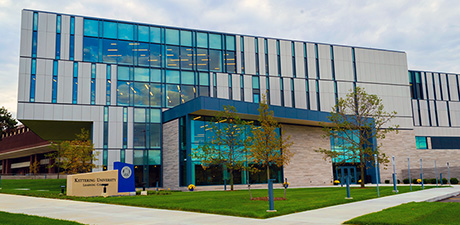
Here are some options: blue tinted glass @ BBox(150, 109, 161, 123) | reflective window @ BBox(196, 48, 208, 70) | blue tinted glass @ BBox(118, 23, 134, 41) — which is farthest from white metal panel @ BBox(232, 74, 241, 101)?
blue tinted glass @ BBox(118, 23, 134, 41)

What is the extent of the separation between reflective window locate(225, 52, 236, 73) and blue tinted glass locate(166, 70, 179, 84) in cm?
657

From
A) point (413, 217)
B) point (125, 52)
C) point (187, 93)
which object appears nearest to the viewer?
point (413, 217)

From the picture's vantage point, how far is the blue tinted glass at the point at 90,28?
44.3 m

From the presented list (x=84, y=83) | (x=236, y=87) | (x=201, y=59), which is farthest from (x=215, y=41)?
(x=84, y=83)

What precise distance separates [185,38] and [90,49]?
37.0 feet

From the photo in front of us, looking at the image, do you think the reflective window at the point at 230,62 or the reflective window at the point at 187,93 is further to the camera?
the reflective window at the point at 230,62

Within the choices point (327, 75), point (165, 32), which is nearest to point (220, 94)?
Result: point (165, 32)

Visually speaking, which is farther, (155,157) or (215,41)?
(215,41)

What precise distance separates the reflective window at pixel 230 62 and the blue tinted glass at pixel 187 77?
473cm

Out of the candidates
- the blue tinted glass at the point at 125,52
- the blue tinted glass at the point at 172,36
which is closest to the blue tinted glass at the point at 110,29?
the blue tinted glass at the point at 125,52

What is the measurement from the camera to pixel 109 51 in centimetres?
4525

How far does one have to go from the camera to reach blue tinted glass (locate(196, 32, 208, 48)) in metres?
48.8

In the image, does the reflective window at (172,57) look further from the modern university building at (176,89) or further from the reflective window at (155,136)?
the reflective window at (155,136)

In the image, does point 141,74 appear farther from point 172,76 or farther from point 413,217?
point 413,217
